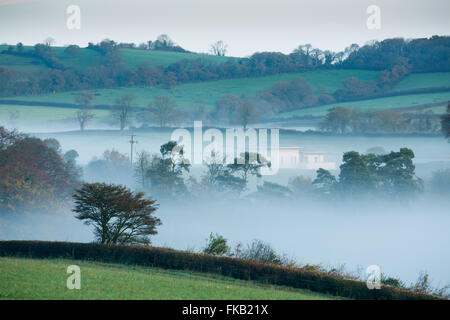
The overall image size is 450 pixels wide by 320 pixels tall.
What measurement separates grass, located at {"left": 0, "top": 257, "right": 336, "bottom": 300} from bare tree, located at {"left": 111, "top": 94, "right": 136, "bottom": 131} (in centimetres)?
10968

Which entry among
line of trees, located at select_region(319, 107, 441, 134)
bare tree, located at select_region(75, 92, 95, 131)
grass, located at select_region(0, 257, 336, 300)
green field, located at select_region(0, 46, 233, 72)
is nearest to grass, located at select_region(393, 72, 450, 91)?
line of trees, located at select_region(319, 107, 441, 134)

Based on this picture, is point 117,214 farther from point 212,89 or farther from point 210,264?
point 212,89

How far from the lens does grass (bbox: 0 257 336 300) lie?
15.7 meters

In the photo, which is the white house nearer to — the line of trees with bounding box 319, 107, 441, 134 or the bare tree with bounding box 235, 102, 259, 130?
the line of trees with bounding box 319, 107, 441, 134

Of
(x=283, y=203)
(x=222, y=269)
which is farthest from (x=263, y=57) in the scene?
(x=222, y=269)

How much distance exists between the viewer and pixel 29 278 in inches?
672

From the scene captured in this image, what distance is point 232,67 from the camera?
152750 mm

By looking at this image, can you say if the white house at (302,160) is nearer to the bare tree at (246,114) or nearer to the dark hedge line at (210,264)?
the bare tree at (246,114)

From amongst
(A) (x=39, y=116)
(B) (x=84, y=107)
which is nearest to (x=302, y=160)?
(B) (x=84, y=107)

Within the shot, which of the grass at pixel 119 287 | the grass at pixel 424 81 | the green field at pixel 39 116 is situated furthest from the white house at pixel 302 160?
the grass at pixel 119 287

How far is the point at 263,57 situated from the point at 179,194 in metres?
81.2

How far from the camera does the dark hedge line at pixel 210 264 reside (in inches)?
803
